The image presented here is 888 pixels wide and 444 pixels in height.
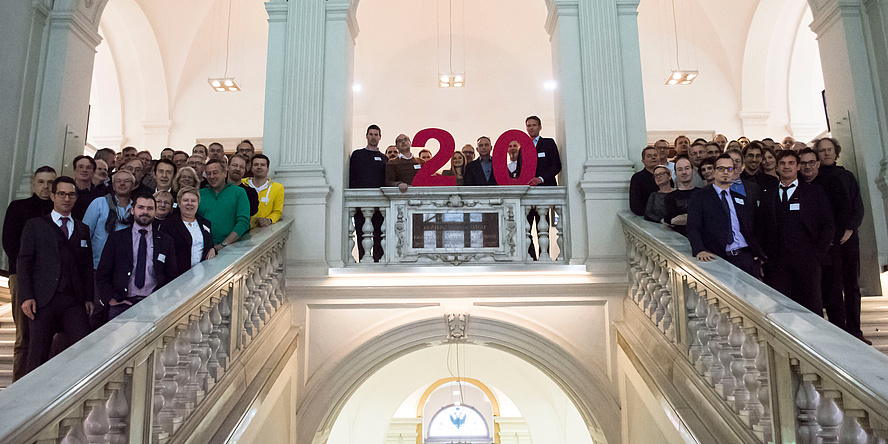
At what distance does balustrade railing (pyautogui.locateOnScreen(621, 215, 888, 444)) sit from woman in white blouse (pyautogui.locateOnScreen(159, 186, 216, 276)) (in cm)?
329

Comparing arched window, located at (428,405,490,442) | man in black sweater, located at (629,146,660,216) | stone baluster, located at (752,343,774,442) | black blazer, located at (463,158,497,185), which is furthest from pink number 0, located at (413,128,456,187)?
arched window, located at (428,405,490,442)

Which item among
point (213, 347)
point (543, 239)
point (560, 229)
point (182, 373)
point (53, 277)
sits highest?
point (560, 229)

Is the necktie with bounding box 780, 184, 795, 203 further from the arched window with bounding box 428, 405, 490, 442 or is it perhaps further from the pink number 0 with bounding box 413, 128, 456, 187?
the arched window with bounding box 428, 405, 490, 442

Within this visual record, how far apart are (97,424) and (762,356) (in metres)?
3.10

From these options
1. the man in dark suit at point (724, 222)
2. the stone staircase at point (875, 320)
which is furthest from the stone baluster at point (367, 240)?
the stone staircase at point (875, 320)

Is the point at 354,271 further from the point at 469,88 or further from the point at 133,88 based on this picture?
the point at 133,88

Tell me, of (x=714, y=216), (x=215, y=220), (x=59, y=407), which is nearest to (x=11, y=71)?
(x=215, y=220)

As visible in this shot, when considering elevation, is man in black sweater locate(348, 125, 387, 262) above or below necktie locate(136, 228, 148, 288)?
above

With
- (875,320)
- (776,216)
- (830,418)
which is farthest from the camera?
(875,320)

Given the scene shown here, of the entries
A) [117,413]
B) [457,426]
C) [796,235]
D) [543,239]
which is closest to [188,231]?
[117,413]

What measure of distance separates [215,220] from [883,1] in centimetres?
653

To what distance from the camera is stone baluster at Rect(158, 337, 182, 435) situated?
10.5ft

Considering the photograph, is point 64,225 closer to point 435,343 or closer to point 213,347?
point 213,347

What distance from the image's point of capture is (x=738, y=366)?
339 cm
